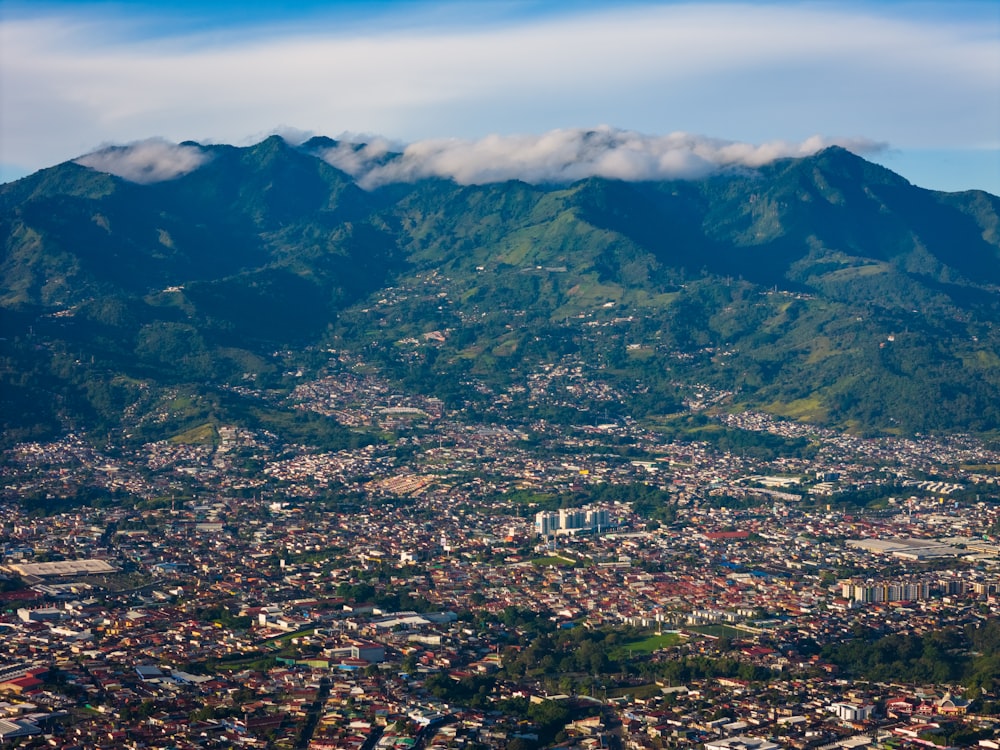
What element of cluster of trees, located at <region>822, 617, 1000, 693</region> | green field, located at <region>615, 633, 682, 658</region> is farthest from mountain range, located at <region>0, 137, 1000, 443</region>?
cluster of trees, located at <region>822, 617, 1000, 693</region>

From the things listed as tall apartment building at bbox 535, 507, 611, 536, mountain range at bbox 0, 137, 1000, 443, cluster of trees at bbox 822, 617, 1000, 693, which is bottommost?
cluster of trees at bbox 822, 617, 1000, 693

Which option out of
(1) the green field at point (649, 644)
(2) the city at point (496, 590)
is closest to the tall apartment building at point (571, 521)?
(2) the city at point (496, 590)

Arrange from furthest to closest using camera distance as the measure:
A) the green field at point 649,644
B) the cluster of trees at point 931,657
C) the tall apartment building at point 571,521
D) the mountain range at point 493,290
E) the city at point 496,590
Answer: the mountain range at point 493,290 → the tall apartment building at point 571,521 → the green field at point 649,644 → the cluster of trees at point 931,657 → the city at point 496,590

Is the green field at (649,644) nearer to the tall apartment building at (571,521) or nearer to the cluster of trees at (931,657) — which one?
the cluster of trees at (931,657)

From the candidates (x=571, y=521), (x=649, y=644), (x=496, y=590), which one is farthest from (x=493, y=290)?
(x=649, y=644)

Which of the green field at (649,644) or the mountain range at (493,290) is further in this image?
the mountain range at (493,290)

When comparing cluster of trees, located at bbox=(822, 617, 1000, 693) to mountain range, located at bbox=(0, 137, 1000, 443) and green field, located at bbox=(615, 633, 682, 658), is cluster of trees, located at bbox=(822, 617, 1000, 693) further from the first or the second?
mountain range, located at bbox=(0, 137, 1000, 443)

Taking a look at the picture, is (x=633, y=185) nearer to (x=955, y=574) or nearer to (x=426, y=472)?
(x=426, y=472)

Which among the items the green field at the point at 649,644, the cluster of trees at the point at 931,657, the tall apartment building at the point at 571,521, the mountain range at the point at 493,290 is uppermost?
the mountain range at the point at 493,290

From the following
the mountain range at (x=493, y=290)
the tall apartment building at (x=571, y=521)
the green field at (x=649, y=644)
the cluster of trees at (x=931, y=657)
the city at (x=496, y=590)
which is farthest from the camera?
the mountain range at (x=493, y=290)

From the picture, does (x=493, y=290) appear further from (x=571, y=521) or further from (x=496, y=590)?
(x=496, y=590)
